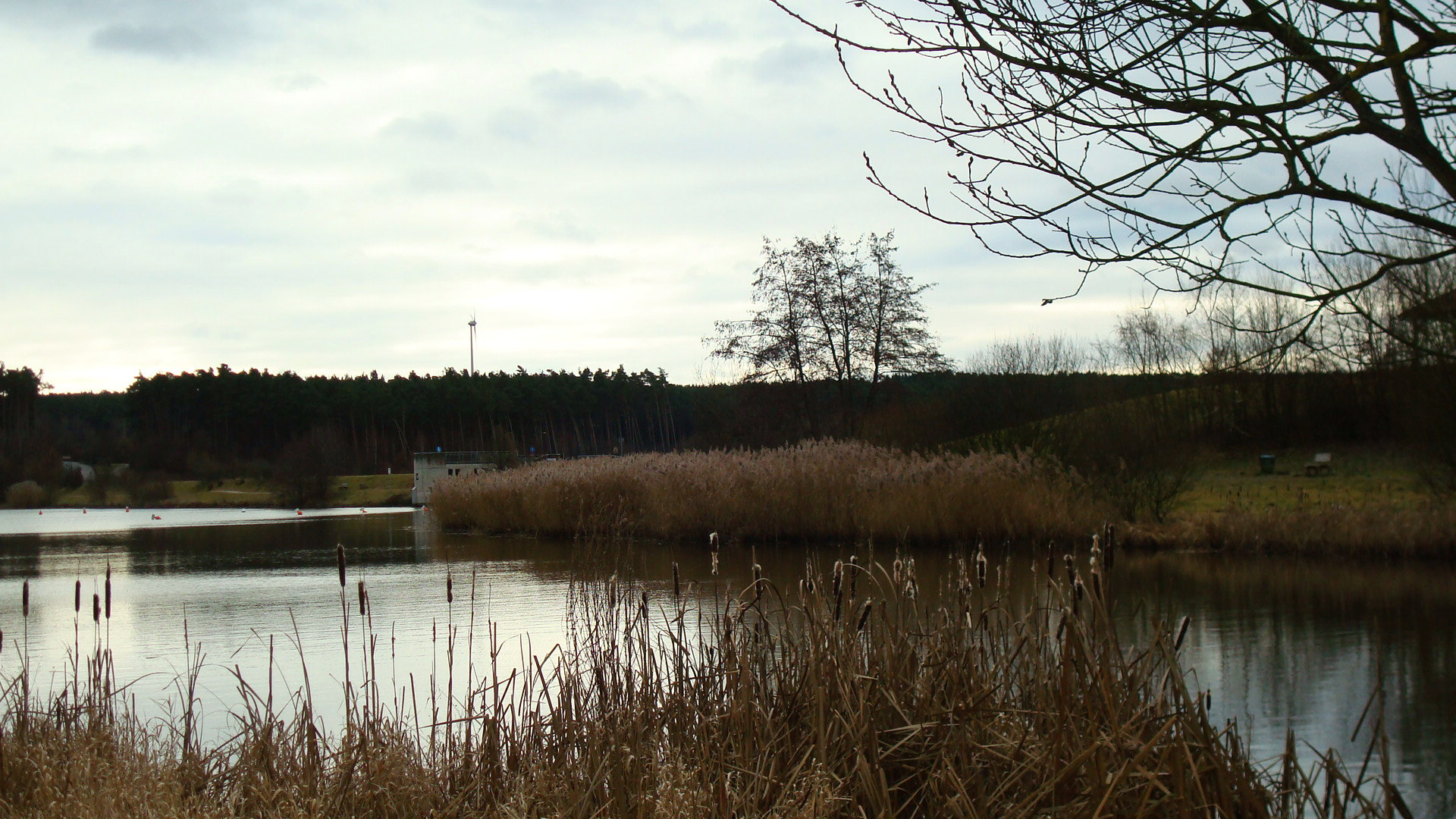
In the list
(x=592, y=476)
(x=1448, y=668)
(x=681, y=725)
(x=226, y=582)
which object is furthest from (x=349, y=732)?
(x=592, y=476)

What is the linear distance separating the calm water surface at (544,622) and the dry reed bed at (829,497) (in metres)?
0.75

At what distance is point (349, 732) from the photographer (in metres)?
3.62

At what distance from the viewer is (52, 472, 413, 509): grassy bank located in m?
53.0

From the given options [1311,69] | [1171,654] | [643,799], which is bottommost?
[643,799]

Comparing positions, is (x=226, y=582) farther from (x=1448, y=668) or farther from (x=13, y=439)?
(x=13, y=439)

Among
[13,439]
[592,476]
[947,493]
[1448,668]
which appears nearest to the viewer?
[1448,668]

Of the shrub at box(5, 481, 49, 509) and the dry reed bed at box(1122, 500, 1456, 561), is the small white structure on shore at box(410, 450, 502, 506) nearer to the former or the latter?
the shrub at box(5, 481, 49, 509)

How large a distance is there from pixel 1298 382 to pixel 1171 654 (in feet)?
105

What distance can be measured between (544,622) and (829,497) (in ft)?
28.1

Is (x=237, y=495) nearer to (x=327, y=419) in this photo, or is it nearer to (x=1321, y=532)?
(x=327, y=419)

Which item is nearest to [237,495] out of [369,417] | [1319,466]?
[369,417]

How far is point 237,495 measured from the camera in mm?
59406

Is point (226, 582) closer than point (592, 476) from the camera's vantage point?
Yes

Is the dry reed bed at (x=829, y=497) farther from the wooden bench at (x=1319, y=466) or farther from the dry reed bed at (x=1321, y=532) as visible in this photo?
the wooden bench at (x=1319, y=466)
